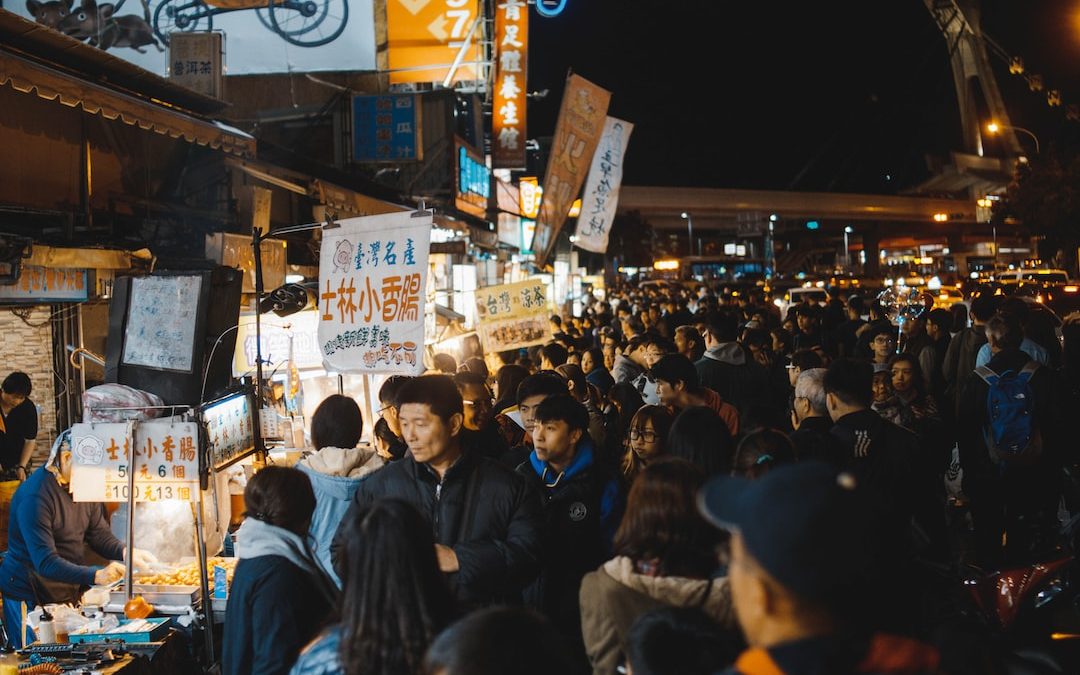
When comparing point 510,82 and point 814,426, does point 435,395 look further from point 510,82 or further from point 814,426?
point 510,82

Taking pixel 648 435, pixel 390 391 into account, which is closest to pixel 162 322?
pixel 390 391

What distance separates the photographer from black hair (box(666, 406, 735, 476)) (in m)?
4.24

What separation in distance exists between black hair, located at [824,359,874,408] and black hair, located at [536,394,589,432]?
1.66 meters

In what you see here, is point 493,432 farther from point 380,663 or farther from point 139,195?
point 139,195

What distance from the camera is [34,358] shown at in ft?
30.8

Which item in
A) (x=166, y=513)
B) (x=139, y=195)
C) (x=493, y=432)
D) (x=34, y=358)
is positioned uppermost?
(x=139, y=195)

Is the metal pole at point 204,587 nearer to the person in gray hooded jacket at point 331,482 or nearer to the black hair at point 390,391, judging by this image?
the person in gray hooded jacket at point 331,482

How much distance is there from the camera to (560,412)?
4.89 meters

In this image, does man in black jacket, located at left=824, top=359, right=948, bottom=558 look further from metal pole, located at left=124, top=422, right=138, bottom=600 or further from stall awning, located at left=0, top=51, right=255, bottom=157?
stall awning, located at left=0, top=51, right=255, bottom=157

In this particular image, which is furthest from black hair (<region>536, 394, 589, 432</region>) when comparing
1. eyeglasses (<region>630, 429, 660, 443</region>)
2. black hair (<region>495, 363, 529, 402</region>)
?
black hair (<region>495, 363, 529, 402</region>)

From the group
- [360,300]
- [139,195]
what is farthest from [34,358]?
[360,300]

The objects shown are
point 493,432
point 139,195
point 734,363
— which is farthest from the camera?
point 139,195

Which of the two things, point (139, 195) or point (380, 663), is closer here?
point (380, 663)

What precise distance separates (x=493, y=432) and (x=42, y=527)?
327cm
